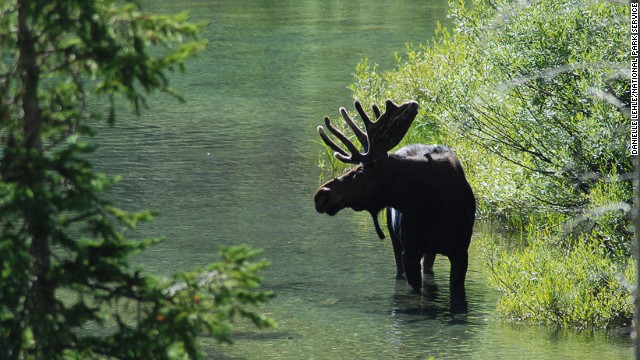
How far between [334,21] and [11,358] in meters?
32.8

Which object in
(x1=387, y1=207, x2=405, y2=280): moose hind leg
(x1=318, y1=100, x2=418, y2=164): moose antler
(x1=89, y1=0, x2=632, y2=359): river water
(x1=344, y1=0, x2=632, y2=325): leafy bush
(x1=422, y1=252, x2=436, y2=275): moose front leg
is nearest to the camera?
(x1=89, y1=0, x2=632, y2=359): river water

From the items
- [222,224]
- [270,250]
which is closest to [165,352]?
[270,250]

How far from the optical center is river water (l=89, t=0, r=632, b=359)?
11.5m

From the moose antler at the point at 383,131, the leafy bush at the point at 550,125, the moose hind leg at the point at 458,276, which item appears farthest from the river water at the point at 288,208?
the moose antler at the point at 383,131

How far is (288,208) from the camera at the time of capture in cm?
1739

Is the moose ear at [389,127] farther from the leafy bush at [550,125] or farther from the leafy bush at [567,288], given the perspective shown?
the leafy bush at [567,288]

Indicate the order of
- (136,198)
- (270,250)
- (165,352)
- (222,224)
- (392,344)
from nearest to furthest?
(165,352)
(392,344)
(270,250)
(222,224)
(136,198)

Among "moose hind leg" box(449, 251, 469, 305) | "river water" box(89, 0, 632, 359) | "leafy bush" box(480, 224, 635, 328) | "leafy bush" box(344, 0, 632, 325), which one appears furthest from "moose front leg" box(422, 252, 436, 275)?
"leafy bush" box(480, 224, 635, 328)

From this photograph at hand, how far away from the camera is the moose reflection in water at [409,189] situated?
40.0 feet

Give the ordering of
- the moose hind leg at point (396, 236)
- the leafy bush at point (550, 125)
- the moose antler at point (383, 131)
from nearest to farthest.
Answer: the leafy bush at point (550, 125) → the moose antler at point (383, 131) → the moose hind leg at point (396, 236)

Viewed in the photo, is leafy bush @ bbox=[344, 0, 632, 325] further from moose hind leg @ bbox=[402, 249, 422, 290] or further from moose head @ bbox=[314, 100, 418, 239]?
moose head @ bbox=[314, 100, 418, 239]

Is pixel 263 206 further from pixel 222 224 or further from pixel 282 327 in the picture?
pixel 282 327

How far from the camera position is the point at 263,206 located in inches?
687

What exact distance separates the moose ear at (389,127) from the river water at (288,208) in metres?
1.63
